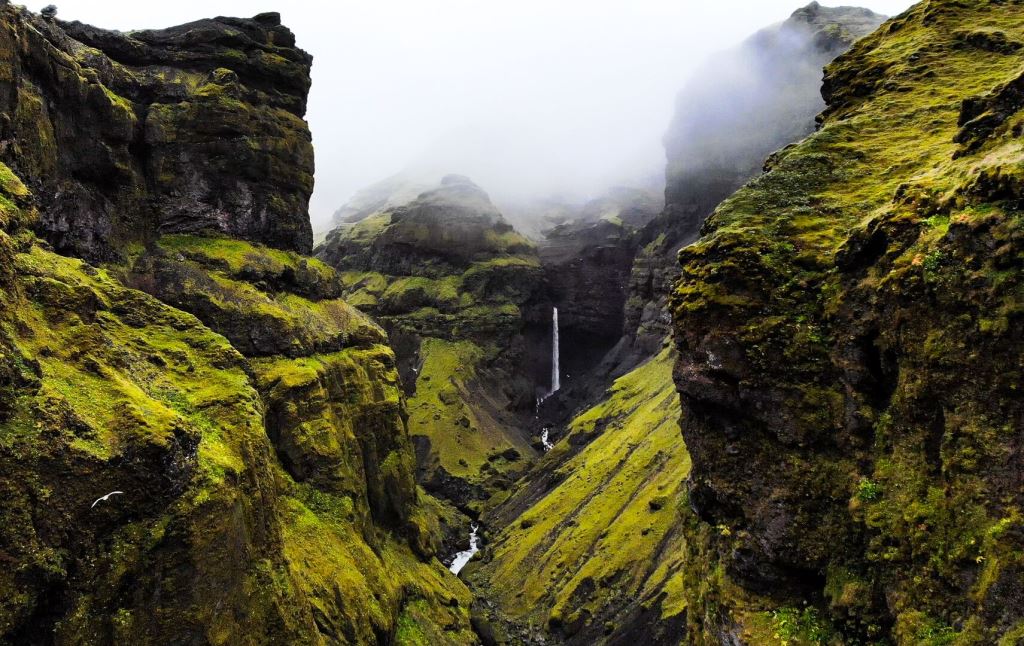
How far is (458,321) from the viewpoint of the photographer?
534 feet

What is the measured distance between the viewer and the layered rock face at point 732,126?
473ft

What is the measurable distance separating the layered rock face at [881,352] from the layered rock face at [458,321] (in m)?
103

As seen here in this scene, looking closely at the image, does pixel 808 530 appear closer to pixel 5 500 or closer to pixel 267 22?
pixel 5 500

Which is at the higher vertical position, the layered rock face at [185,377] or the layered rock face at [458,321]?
the layered rock face at [185,377]

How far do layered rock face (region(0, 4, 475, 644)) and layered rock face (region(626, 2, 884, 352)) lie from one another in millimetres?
89069

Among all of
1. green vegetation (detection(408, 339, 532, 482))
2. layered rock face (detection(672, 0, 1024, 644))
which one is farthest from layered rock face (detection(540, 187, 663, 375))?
layered rock face (detection(672, 0, 1024, 644))

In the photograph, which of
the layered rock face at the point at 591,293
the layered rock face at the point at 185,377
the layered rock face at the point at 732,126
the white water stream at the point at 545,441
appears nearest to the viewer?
the layered rock face at the point at 185,377

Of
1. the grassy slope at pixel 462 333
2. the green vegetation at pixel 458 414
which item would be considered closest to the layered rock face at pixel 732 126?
the grassy slope at pixel 462 333

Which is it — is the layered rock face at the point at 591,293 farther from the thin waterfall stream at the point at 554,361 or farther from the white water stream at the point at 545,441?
the white water stream at the point at 545,441

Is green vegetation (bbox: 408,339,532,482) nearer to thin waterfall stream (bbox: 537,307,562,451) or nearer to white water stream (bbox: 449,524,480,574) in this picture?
white water stream (bbox: 449,524,480,574)

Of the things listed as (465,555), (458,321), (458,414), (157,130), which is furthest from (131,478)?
(458,321)

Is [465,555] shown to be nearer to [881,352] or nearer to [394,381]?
[394,381]

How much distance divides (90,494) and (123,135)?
117ft

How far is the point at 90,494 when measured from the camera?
77.8ft
